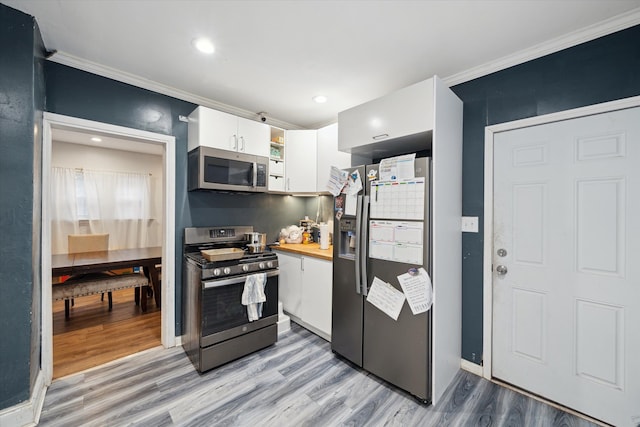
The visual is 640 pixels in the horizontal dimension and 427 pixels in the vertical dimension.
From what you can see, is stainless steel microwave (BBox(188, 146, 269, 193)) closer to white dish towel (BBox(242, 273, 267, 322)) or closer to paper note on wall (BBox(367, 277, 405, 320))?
white dish towel (BBox(242, 273, 267, 322))

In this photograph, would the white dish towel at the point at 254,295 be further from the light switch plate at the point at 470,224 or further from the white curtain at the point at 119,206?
the white curtain at the point at 119,206

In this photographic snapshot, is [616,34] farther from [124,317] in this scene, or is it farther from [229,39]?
[124,317]

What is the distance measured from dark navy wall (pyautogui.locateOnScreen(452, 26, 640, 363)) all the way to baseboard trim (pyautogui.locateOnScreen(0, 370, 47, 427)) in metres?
3.04

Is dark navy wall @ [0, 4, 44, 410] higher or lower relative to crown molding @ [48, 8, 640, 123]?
lower

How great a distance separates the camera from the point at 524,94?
1.94 meters

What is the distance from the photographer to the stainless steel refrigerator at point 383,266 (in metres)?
1.83

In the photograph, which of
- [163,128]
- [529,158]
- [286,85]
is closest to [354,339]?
[529,158]

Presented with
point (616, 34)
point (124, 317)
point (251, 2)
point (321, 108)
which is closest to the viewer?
point (251, 2)

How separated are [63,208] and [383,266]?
533 cm

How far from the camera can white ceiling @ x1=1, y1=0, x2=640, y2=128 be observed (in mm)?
1536

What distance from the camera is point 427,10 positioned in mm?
1540

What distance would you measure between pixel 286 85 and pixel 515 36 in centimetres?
175

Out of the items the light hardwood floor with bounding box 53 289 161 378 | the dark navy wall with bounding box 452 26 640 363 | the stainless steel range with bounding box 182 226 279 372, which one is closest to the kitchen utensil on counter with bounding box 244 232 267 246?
the stainless steel range with bounding box 182 226 279 372

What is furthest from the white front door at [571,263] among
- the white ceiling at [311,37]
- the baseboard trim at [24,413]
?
the baseboard trim at [24,413]
